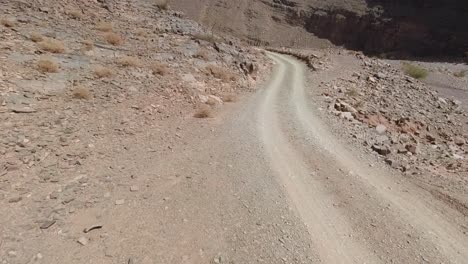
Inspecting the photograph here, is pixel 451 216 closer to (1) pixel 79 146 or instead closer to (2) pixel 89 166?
(2) pixel 89 166

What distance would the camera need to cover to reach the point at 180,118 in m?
11.9

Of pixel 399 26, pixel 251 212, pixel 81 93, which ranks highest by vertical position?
pixel 399 26

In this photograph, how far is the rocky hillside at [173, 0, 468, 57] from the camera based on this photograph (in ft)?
167

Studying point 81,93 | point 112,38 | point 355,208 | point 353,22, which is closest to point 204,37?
point 112,38

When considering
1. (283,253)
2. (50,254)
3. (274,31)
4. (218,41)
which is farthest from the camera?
(274,31)

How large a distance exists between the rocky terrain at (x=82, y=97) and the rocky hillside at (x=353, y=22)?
3606 cm

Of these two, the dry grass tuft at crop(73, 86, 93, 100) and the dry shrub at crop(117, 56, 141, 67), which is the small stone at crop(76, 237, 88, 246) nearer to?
the dry grass tuft at crop(73, 86, 93, 100)

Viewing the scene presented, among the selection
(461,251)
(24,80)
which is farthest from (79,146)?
(461,251)

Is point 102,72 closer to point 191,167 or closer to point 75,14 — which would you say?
point 191,167

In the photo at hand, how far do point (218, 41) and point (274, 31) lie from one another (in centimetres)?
3584

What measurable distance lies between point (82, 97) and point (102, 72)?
196 centimetres

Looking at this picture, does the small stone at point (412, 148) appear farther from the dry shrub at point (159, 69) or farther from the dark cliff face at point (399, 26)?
the dark cliff face at point (399, 26)

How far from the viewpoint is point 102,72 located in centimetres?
1222

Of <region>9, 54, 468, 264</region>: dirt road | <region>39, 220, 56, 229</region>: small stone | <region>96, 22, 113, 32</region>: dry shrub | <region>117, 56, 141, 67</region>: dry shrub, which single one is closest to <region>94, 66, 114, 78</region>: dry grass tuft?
<region>117, 56, 141, 67</region>: dry shrub
